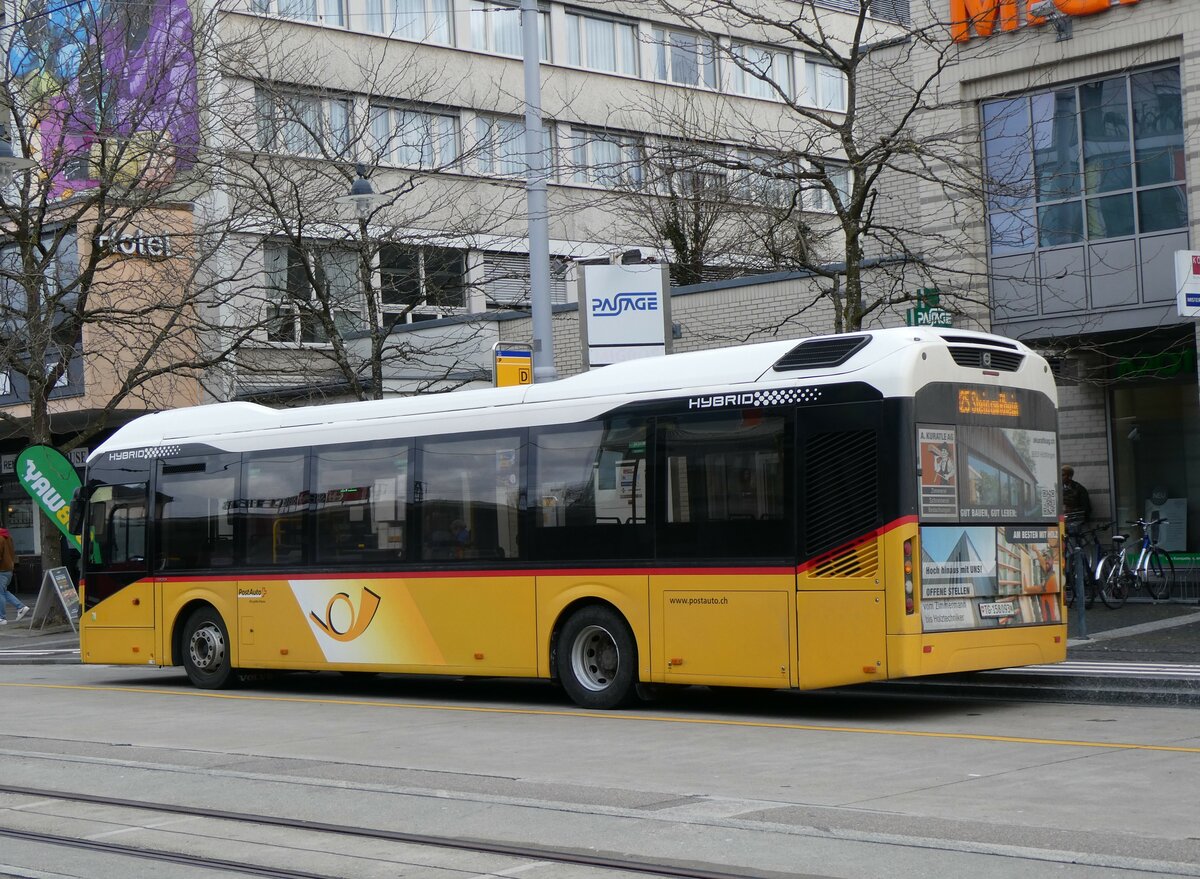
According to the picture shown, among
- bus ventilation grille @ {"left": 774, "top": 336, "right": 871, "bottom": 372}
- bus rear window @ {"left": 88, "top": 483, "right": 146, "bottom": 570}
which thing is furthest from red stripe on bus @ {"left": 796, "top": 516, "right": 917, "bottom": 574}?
bus rear window @ {"left": 88, "top": 483, "right": 146, "bottom": 570}

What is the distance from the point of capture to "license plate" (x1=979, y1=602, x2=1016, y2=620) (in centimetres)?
1277

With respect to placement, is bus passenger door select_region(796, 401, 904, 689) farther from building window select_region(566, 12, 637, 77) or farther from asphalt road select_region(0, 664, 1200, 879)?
building window select_region(566, 12, 637, 77)

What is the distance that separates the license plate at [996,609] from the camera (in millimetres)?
12773

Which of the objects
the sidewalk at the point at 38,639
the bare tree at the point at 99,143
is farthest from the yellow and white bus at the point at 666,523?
the bare tree at the point at 99,143

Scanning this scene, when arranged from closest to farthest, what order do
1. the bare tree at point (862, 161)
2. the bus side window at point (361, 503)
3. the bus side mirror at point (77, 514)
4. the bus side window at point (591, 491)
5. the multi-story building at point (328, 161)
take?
the bus side window at point (591, 491) < the bus side window at point (361, 503) < the bare tree at point (862, 161) < the bus side mirror at point (77, 514) < the multi-story building at point (328, 161)

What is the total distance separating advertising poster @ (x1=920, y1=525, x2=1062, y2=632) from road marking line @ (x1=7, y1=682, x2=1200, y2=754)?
102 centimetres

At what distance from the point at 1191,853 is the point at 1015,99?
1595 centimetres

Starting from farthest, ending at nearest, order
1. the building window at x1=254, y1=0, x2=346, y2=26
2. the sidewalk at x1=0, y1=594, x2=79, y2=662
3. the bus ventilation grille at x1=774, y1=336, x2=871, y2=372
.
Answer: the building window at x1=254, y1=0, x2=346, y2=26 → the sidewalk at x1=0, y1=594, x2=79, y2=662 → the bus ventilation grille at x1=774, y1=336, x2=871, y2=372

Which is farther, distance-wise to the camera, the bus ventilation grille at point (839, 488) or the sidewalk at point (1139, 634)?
the sidewalk at point (1139, 634)

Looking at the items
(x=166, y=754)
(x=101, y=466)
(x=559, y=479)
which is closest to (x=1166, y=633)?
(x=559, y=479)

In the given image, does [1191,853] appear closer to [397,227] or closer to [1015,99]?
[1015,99]

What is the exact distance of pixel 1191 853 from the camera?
703 centimetres

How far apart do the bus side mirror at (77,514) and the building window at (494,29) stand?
71.1ft

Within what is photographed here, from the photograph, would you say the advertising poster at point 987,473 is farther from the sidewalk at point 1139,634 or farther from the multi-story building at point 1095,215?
the multi-story building at point 1095,215
